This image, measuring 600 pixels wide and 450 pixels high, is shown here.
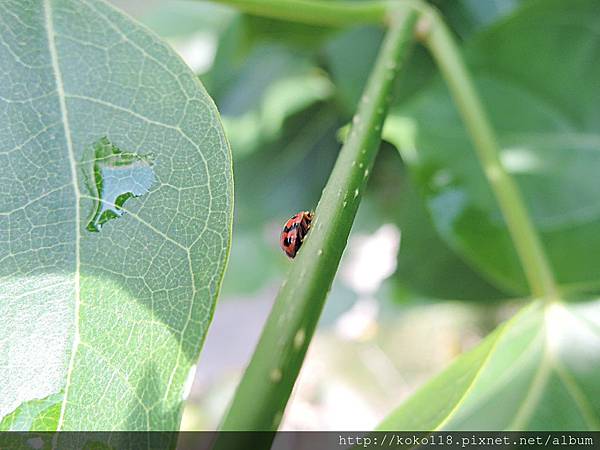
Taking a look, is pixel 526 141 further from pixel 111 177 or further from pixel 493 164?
pixel 111 177

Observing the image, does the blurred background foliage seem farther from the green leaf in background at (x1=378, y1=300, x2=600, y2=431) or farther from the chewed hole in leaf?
the chewed hole in leaf

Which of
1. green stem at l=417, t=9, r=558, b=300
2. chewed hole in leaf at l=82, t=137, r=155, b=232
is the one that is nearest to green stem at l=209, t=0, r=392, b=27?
green stem at l=417, t=9, r=558, b=300

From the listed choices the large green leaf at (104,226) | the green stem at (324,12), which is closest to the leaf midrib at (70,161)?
the large green leaf at (104,226)

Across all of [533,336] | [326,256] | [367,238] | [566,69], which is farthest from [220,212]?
[367,238]

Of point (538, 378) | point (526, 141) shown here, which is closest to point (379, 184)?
point (526, 141)

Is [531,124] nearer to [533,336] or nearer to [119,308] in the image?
[533,336]

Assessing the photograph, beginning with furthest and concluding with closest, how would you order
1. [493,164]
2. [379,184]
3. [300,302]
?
[379,184]
[493,164]
[300,302]
